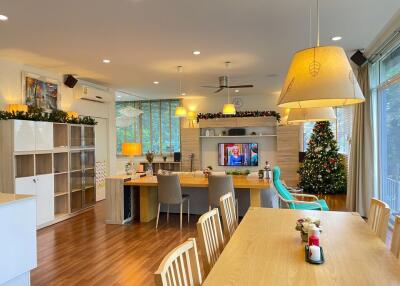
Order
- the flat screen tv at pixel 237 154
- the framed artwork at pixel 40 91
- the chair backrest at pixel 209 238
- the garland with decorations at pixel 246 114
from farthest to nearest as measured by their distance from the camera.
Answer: the flat screen tv at pixel 237 154
the garland with decorations at pixel 246 114
the framed artwork at pixel 40 91
the chair backrest at pixel 209 238

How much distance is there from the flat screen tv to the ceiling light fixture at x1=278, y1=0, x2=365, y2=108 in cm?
796

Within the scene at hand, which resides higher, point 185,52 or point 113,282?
point 185,52

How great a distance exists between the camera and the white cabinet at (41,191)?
4844 millimetres

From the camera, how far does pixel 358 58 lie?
5.02 meters

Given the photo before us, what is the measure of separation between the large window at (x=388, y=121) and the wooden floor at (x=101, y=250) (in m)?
3.30

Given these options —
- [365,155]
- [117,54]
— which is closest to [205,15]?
[117,54]

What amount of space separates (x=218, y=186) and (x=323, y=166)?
4.36 meters

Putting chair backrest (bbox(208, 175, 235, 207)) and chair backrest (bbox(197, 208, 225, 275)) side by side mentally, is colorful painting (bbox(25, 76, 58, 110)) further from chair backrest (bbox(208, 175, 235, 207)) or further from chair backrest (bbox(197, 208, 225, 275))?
chair backrest (bbox(197, 208, 225, 275))

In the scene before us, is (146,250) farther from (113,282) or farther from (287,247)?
(287,247)

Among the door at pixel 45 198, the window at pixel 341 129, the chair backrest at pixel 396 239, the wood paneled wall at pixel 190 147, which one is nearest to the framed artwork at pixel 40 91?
the door at pixel 45 198

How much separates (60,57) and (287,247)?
477cm

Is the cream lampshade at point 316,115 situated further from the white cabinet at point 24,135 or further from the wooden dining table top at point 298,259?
the white cabinet at point 24,135

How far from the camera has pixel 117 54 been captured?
195 inches

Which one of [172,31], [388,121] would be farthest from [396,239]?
[388,121]
